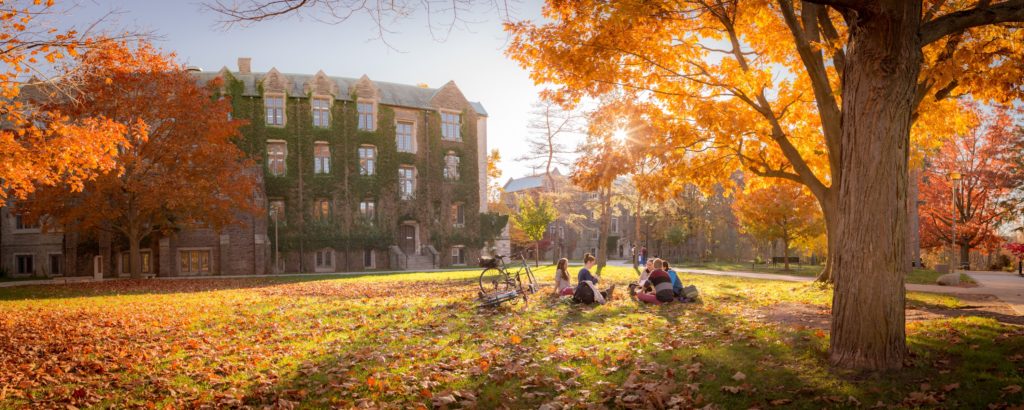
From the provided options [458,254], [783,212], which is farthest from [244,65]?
[783,212]

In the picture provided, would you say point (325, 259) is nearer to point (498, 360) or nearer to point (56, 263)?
point (56, 263)

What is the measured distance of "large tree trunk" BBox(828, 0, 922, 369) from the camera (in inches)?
252

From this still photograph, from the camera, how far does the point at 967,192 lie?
1544 inches

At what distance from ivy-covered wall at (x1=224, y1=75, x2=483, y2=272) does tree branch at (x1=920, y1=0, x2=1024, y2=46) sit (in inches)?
1485

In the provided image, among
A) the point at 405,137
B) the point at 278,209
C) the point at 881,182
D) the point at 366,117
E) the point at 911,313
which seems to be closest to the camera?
the point at 881,182

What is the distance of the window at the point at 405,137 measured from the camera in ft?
146

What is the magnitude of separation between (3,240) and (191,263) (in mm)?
11376

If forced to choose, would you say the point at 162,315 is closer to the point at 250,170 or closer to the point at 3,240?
the point at 250,170

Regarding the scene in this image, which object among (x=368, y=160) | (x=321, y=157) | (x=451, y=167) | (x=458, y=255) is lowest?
(x=458, y=255)

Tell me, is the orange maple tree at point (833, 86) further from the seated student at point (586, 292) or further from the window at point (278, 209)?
the window at point (278, 209)

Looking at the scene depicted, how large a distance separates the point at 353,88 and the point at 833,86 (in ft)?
110

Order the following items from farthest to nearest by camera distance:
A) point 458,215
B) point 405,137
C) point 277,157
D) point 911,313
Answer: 1. point 458,215
2. point 405,137
3. point 277,157
4. point 911,313

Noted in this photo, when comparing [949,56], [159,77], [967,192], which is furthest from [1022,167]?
[159,77]

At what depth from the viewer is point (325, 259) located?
4106 cm
